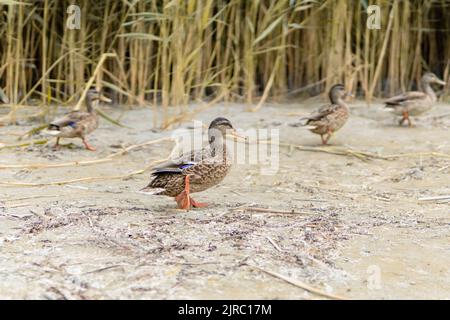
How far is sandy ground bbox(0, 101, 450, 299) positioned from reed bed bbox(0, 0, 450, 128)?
5.00 ft

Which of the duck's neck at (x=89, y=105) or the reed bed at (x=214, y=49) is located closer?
the duck's neck at (x=89, y=105)

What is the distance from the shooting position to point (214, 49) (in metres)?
9.27

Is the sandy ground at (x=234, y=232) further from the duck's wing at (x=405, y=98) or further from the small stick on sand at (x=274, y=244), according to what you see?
the duck's wing at (x=405, y=98)

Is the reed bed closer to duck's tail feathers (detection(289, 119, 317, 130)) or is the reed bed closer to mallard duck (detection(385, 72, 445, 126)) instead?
mallard duck (detection(385, 72, 445, 126))

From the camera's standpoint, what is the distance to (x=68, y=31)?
916 cm

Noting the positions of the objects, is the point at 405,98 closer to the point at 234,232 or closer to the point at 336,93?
the point at 336,93

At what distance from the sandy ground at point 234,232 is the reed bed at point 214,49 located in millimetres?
1524

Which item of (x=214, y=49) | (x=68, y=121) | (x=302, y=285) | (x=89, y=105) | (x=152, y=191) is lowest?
(x=302, y=285)

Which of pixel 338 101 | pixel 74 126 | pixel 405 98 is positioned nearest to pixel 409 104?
pixel 405 98

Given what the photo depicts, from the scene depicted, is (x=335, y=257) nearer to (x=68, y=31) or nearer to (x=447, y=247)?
(x=447, y=247)

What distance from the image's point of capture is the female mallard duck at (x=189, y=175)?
17.1ft

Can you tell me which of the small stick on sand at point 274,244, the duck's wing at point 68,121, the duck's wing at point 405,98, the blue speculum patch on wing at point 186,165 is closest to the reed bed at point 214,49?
the duck's wing at point 405,98

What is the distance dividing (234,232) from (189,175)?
33.3 inches

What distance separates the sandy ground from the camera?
364 centimetres
